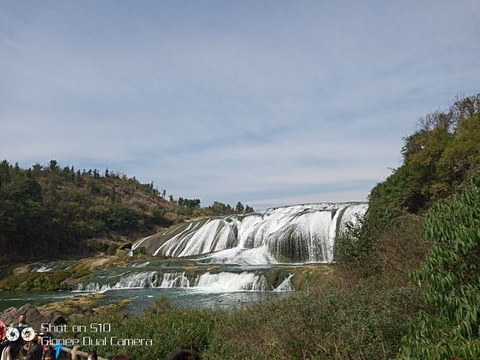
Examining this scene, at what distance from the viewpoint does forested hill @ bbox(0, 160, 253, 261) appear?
6506 cm

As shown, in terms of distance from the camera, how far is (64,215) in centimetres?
7425

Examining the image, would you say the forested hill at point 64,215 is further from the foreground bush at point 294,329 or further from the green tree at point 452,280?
the green tree at point 452,280

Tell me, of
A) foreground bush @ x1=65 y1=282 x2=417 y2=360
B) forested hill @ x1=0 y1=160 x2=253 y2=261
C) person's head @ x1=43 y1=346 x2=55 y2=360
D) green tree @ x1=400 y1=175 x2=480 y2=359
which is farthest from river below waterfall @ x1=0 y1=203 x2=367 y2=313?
forested hill @ x1=0 y1=160 x2=253 y2=261

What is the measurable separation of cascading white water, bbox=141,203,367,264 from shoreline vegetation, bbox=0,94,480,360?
19027 millimetres

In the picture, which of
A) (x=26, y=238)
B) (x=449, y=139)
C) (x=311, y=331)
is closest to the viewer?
(x=311, y=331)

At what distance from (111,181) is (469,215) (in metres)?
123

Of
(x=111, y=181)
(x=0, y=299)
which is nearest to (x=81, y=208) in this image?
(x=111, y=181)

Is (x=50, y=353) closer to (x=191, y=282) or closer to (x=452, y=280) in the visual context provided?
(x=452, y=280)

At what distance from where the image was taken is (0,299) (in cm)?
2938

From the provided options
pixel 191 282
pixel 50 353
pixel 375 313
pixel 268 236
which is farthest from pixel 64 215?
pixel 375 313

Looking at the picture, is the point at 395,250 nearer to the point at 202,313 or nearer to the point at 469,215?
the point at 202,313

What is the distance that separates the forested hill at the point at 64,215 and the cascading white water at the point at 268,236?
19.8 meters

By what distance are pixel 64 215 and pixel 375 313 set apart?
74815mm

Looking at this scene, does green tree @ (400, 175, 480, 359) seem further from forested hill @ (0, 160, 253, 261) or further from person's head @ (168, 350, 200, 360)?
forested hill @ (0, 160, 253, 261)
